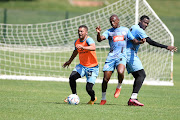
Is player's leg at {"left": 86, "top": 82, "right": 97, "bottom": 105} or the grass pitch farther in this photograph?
player's leg at {"left": 86, "top": 82, "right": 97, "bottom": 105}

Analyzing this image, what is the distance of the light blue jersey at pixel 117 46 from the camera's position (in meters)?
8.23

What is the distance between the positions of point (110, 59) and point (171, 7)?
37.5 meters

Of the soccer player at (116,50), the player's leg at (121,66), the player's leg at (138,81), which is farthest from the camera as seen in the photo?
the player's leg at (138,81)

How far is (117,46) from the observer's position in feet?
27.2

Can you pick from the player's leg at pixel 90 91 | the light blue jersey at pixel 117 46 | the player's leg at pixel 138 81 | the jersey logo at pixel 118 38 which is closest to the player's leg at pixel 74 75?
the player's leg at pixel 90 91

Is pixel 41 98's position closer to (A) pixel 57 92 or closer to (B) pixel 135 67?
(A) pixel 57 92

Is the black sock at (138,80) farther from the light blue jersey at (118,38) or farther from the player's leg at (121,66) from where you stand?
the light blue jersey at (118,38)

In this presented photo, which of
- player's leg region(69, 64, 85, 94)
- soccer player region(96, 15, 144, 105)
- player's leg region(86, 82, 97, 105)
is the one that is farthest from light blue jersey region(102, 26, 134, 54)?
player's leg region(86, 82, 97, 105)

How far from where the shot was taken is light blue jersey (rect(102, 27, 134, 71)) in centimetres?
823

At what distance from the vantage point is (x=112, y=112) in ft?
23.4

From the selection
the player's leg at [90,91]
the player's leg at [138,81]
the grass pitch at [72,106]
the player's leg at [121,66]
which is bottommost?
the grass pitch at [72,106]

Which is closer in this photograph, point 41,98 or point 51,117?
point 51,117

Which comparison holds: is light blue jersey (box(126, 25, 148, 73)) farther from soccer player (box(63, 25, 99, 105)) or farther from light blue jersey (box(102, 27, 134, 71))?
soccer player (box(63, 25, 99, 105))

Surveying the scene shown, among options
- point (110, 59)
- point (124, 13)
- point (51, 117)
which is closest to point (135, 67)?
point (110, 59)
